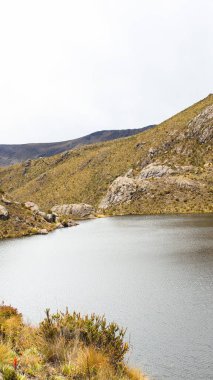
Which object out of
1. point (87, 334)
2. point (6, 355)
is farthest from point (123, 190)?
point (6, 355)

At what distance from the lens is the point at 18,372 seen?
10.1 meters

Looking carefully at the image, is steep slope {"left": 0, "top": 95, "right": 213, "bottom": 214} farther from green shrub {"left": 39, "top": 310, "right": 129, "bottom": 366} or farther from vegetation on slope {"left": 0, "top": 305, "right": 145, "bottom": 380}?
vegetation on slope {"left": 0, "top": 305, "right": 145, "bottom": 380}

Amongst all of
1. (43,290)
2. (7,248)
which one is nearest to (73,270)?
(43,290)

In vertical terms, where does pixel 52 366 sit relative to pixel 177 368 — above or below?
above

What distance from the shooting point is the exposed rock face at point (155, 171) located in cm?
12188

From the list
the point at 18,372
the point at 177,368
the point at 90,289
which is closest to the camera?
the point at 18,372

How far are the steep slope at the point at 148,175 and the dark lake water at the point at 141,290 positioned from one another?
2364 inches

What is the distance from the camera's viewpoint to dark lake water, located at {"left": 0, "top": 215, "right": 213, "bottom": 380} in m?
14.3

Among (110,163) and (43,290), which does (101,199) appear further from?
(43,290)

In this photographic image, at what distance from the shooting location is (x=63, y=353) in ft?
39.2

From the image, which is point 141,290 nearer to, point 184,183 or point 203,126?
point 184,183

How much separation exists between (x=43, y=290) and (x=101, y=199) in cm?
10607

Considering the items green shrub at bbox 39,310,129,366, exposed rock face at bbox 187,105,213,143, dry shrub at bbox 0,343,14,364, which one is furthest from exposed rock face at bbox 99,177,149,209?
dry shrub at bbox 0,343,14,364

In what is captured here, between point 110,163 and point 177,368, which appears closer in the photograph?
point 177,368
